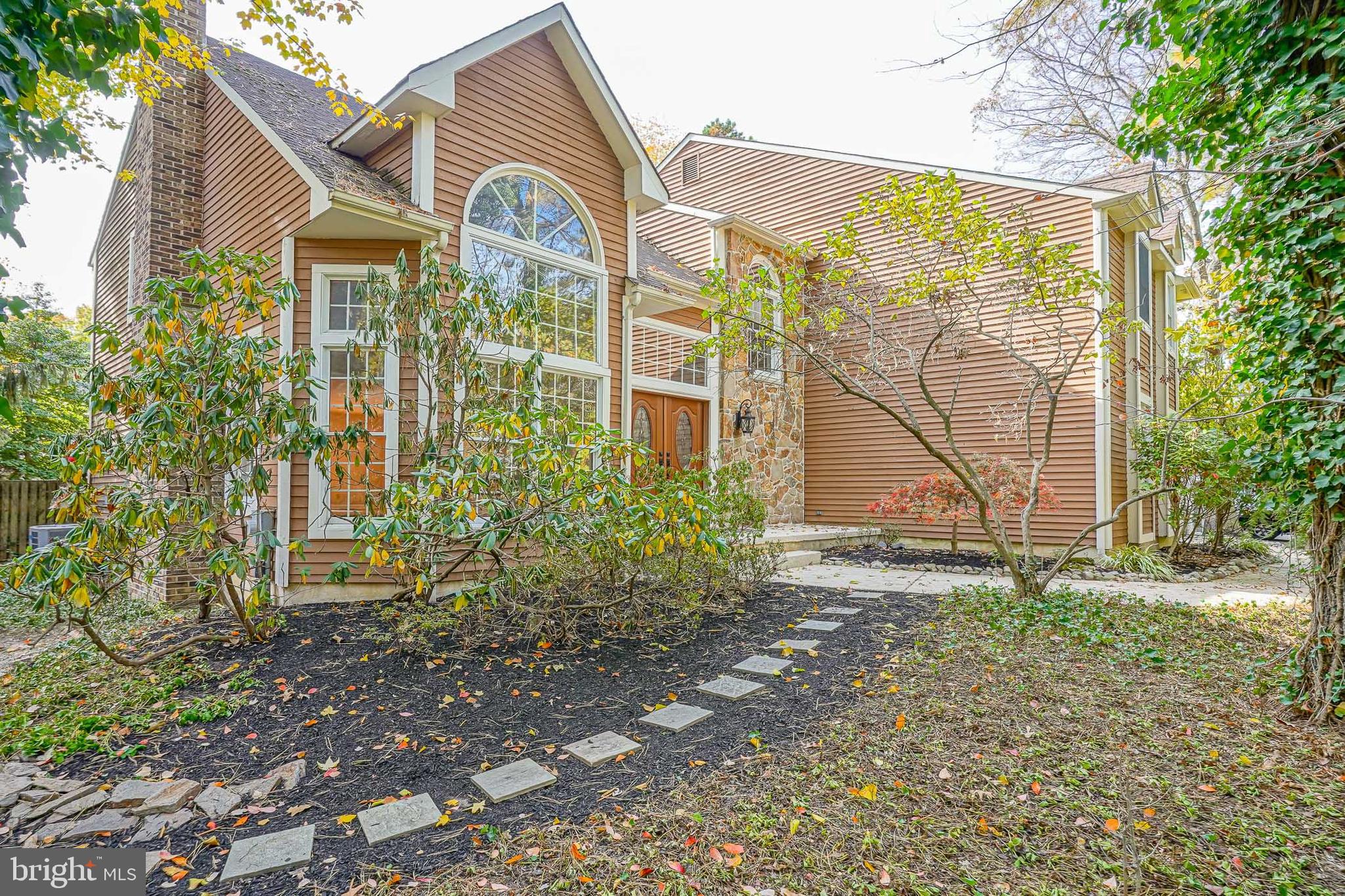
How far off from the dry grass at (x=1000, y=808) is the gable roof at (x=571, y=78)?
19.0 ft

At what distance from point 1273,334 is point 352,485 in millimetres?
6312

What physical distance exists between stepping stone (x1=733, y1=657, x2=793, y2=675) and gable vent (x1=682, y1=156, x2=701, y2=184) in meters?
10.7

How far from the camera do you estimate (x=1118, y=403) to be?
8.98 metres

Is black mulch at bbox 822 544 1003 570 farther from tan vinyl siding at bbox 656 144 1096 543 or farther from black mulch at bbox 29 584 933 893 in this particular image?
black mulch at bbox 29 584 933 893

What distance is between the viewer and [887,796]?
2367mm

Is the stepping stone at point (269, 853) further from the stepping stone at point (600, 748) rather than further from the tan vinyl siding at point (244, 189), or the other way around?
the tan vinyl siding at point (244, 189)

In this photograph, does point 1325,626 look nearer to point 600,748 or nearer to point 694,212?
point 600,748

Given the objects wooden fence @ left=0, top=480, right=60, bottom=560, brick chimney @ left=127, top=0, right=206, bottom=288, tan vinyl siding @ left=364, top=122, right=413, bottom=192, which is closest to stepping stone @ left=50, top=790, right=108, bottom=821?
tan vinyl siding @ left=364, top=122, right=413, bottom=192

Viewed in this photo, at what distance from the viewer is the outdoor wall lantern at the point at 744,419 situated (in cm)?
983

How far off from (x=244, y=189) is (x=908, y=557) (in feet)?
29.0

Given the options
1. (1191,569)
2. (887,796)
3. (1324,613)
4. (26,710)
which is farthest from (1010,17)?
(1191,569)

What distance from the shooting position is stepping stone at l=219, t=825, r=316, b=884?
2.02 metres

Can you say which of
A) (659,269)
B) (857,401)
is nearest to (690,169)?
(659,269)

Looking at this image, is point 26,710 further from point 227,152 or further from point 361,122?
point 227,152
